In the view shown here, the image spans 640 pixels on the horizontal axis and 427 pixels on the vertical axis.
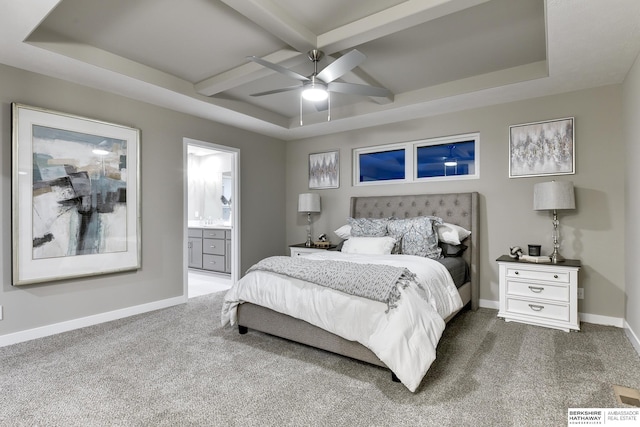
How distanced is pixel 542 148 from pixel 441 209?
4.17ft

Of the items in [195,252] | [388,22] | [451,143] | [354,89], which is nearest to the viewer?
[388,22]

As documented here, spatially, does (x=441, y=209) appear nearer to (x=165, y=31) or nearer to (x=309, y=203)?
(x=309, y=203)

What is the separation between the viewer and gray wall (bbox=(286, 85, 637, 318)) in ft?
11.1

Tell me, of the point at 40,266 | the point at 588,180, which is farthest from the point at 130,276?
the point at 588,180

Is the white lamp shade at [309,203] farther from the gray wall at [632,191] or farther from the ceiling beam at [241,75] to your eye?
the gray wall at [632,191]

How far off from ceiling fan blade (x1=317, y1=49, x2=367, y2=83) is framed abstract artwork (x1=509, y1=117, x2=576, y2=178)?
2.39 m

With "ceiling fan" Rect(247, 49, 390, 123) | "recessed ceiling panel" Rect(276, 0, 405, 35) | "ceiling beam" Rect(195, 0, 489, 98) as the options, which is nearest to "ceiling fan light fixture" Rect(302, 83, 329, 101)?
"ceiling fan" Rect(247, 49, 390, 123)

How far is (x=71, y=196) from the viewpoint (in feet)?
10.9

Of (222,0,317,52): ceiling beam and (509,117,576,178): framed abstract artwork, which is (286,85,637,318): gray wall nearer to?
(509,117,576,178): framed abstract artwork

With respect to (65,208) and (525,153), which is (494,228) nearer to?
(525,153)

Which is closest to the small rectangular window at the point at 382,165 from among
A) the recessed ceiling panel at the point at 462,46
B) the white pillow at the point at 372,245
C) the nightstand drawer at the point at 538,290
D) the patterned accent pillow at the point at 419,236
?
the patterned accent pillow at the point at 419,236

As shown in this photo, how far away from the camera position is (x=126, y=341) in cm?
304

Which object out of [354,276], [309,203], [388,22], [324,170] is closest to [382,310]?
[354,276]

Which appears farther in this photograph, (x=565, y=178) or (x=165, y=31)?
(x=565, y=178)
